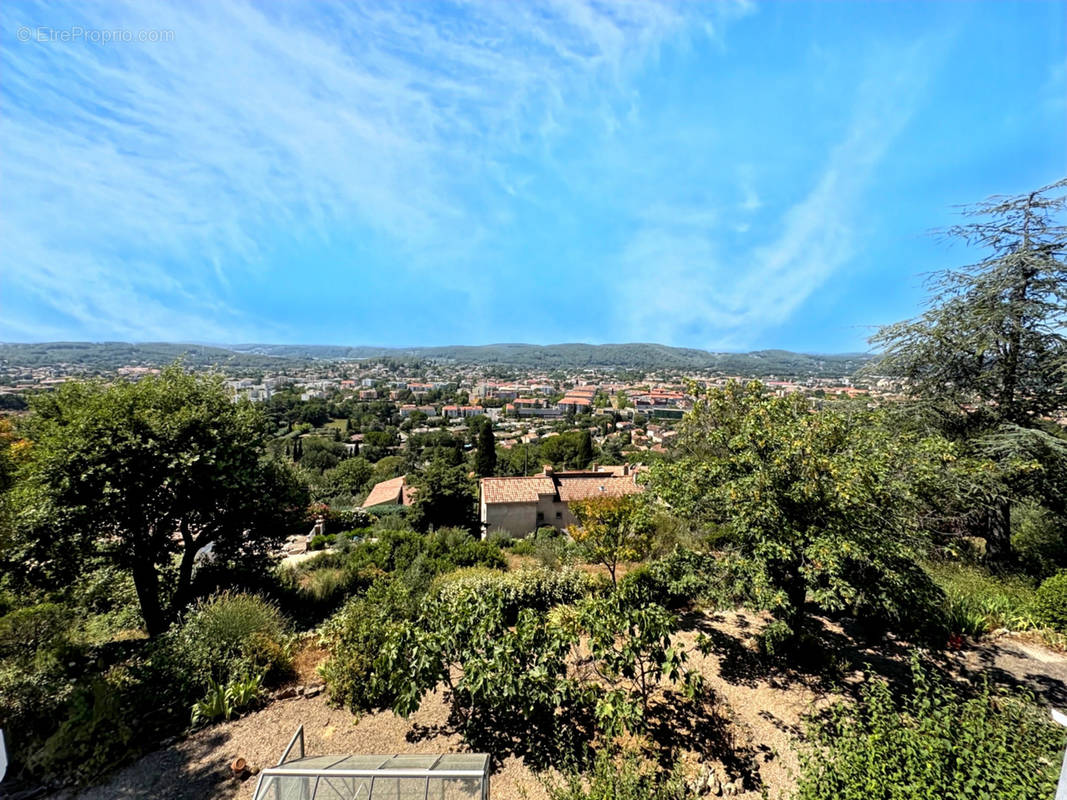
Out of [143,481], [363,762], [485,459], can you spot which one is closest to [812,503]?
[363,762]

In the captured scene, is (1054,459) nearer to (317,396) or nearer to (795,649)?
(795,649)

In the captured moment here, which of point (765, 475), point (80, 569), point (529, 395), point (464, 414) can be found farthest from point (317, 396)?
point (765, 475)

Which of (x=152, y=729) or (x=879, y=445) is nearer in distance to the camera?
Answer: (x=152, y=729)

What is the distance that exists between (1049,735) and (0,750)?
22.9ft

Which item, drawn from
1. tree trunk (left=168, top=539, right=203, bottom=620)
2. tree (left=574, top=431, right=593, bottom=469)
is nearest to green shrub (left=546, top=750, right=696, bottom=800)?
tree trunk (left=168, top=539, right=203, bottom=620)

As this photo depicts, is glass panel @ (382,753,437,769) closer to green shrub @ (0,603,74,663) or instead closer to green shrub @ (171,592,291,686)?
green shrub @ (171,592,291,686)

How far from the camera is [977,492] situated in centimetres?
970

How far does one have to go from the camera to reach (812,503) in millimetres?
5352

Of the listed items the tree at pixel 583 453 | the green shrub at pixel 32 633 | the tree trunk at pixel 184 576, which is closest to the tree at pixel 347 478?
the tree at pixel 583 453

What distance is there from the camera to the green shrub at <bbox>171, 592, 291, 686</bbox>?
5.49 m

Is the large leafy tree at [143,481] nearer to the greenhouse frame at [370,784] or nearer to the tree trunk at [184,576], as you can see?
the tree trunk at [184,576]

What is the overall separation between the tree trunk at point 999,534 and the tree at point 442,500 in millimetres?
19518

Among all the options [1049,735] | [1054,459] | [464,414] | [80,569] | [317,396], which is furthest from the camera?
[317,396]

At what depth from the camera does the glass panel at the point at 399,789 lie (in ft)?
10.7
